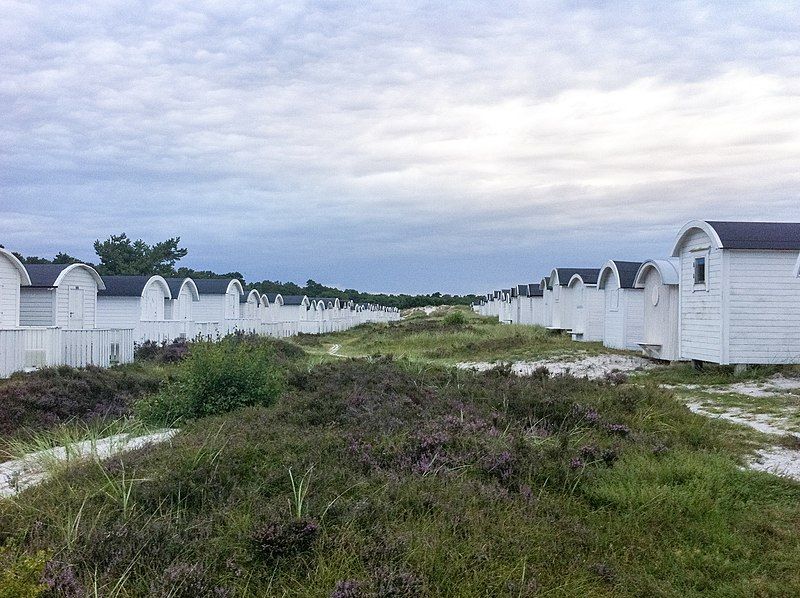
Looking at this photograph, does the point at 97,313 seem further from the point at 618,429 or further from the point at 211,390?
the point at 618,429

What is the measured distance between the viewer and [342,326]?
68.0 m

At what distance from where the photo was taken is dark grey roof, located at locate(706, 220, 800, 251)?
1631cm

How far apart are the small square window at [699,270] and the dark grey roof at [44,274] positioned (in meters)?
19.9

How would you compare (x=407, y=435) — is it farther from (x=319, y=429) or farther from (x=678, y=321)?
(x=678, y=321)

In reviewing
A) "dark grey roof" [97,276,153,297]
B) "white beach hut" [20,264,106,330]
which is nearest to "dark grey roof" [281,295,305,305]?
"dark grey roof" [97,276,153,297]

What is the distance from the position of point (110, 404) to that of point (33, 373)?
10.8ft

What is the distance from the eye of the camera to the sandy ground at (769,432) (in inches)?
290

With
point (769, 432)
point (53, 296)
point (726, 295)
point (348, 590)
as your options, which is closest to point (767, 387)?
point (726, 295)

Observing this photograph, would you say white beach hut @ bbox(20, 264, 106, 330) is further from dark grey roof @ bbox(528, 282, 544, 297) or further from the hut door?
dark grey roof @ bbox(528, 282, 544, 297)

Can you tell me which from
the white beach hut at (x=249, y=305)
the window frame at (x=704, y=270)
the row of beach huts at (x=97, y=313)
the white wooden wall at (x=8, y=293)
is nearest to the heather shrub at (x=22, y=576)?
the row of beach huts at (x=97, y=313)

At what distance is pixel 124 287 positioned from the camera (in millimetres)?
29875

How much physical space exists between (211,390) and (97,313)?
2166 cm

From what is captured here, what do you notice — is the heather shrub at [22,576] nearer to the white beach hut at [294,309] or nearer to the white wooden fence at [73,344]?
the white wooden fence at [73,344]

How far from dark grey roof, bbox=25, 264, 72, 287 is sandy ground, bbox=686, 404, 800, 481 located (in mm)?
20513
